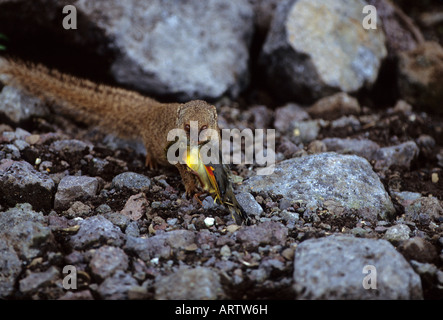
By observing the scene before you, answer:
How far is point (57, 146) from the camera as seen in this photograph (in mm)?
4094

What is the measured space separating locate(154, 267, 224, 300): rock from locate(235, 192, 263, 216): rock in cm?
78

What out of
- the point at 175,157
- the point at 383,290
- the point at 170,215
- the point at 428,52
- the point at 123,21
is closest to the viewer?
the point at 383,290

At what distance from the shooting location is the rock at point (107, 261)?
2.54 meters

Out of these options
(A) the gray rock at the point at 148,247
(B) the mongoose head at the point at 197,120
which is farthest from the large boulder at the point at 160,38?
(A) the gray rock at the point at 148,247

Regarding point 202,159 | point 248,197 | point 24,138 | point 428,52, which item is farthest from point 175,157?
point 428,52

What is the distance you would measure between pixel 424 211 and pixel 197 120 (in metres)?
1.81

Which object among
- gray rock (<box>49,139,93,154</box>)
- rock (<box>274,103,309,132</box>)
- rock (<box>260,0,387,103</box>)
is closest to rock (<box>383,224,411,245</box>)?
rock (<box>274,103,309,132</box>)

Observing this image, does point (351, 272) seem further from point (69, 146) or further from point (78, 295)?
point (69, 146)

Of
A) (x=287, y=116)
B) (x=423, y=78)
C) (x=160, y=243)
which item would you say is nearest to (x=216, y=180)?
(x=160, y=243)

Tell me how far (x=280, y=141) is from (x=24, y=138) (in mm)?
2489

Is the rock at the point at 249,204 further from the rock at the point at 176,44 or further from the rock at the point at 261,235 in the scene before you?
the rock at the point at 176,44

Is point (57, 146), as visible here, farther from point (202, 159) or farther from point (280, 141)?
point (280, 141)

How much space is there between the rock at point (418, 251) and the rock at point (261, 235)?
2.38 ft

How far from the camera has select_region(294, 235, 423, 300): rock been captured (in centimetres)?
233
